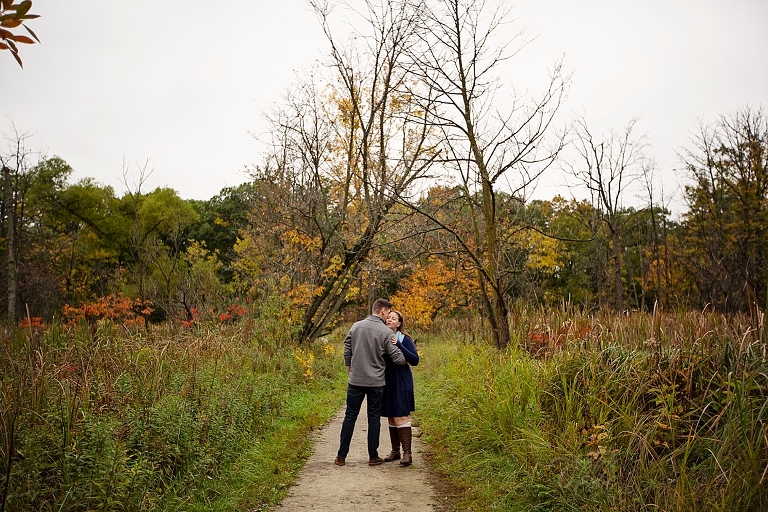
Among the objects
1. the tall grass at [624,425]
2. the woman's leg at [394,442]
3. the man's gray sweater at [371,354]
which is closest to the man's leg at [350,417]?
the man's gray sweater at [371,354]

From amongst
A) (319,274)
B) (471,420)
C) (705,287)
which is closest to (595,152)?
(705,287)

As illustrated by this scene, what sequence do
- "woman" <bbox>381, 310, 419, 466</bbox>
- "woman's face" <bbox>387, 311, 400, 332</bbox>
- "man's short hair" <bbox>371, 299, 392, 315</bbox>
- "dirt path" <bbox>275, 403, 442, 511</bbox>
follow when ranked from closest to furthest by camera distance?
1. "dirt path" <bbox>275, 403, 442, 511</bbox>
2. "woman" <bbox>381, 310, 419, 466</bbox>
3. "man's short hair" <bbox>371, 299, 392, 315</bbox>
4. "woman's face" <bbox>387, 311, 400, 332</bbox>

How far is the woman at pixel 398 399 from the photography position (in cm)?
675

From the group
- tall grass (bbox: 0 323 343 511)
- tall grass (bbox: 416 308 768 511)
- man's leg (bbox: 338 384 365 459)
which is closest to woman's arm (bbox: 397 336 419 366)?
man's leg (bbox: 338 384 365 459)

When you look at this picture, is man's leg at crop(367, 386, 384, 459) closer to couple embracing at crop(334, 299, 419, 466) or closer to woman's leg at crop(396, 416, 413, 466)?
couple embracing at crop(334, 299, 419, 466)

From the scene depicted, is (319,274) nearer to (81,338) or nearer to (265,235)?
(265,235)

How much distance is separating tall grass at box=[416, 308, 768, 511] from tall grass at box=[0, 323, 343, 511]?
87.5 inches

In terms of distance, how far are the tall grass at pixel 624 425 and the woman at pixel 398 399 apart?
1.79 ft

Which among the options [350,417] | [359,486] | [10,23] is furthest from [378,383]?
[10,23]

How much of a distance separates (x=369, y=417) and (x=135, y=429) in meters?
2.73

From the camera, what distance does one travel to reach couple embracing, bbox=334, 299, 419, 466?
666 cm

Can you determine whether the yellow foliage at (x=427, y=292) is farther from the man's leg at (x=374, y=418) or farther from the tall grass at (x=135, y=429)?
the man's leg at (x=374, y=418)

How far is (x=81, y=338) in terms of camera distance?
7.53 meters

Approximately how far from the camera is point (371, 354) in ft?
22.1
